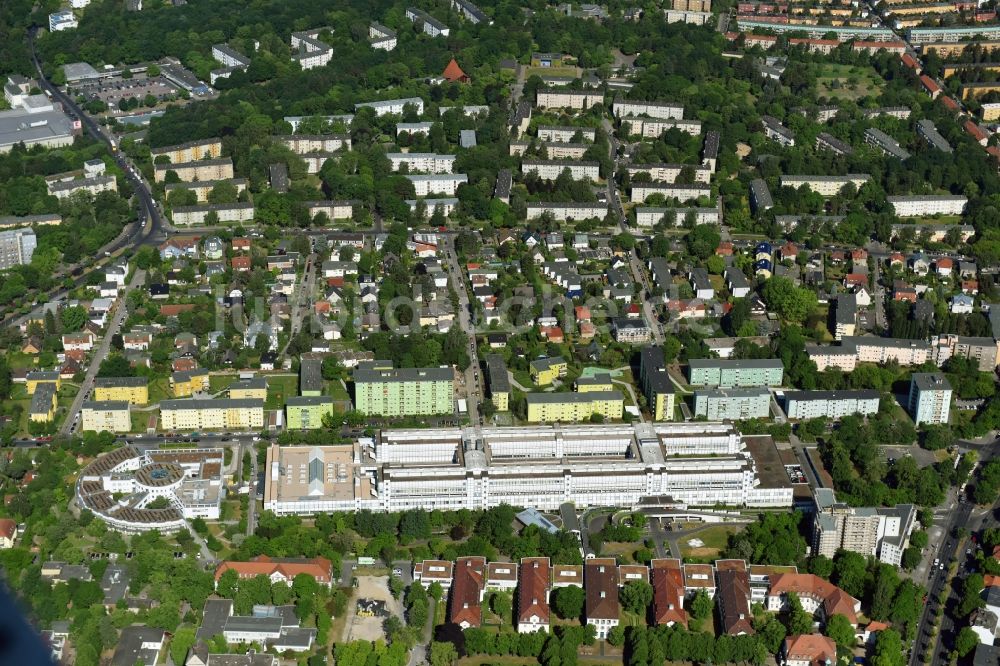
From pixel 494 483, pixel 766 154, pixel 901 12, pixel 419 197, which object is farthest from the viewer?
pixel 901 12

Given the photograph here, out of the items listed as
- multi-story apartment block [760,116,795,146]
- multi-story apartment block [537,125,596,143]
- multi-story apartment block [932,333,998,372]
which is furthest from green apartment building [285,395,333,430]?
multi-story apartment block [760,116,795,146]

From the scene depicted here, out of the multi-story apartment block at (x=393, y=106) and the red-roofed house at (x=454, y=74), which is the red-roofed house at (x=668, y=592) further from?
the red-roofed house at (x=454, y=74)

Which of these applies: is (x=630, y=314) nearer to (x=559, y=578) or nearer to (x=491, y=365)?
(x=491, y=365)

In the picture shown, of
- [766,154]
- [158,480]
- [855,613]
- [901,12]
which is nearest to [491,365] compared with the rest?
[158,480]

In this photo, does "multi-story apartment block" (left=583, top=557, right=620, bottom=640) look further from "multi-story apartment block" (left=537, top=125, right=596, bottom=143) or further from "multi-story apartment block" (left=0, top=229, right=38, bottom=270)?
"multi-story apartment block" (left=537, top=125, right=596, bottom=143)

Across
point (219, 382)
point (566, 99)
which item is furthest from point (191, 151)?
point (219, 382)
